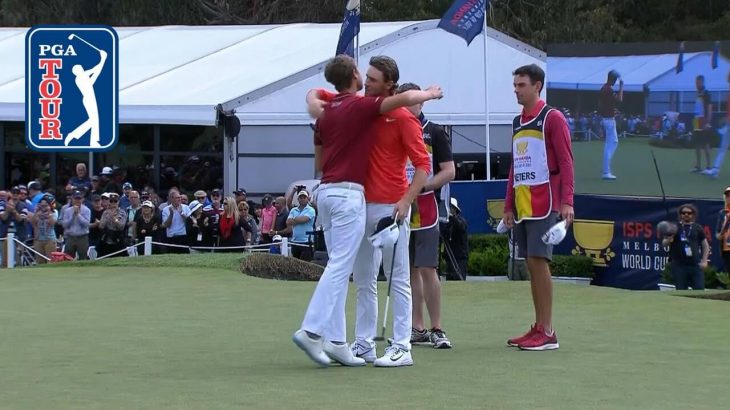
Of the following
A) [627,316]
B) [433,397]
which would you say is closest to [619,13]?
[627,316]

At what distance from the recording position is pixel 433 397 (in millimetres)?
6898

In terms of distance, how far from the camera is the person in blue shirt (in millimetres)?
22969

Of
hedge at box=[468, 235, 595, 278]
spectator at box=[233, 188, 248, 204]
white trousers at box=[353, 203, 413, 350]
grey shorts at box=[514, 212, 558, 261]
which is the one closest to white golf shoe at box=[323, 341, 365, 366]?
white trousers at box=[353, 203, 413, 350]

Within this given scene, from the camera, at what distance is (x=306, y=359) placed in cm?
843

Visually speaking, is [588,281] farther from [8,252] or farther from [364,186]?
[364,186]

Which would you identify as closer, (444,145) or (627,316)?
(444,145)

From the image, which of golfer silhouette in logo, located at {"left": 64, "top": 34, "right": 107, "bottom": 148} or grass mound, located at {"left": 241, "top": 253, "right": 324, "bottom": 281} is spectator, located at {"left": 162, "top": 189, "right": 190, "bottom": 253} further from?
grass mound, located at {"left": 241, "top": 253, "right": 324, "bottom": 281}

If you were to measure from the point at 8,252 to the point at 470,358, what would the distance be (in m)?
13.3

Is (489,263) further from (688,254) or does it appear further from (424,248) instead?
(424,248)

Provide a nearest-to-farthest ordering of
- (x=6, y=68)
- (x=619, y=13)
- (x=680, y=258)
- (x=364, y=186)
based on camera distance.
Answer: (x=364, y=186), (x=680, y=258), (x=6, y=68), (x=619, y=13)

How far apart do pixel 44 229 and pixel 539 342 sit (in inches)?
643

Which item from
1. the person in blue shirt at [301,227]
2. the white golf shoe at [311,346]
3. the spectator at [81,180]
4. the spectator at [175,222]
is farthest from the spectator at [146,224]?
the white golf shoe at [311,346]

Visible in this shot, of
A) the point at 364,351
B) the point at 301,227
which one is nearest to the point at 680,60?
the point at 301,227

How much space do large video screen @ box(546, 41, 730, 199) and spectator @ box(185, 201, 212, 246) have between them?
6172 millimetres
